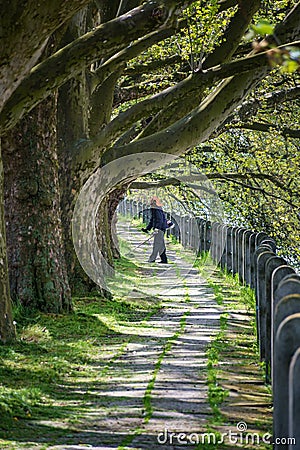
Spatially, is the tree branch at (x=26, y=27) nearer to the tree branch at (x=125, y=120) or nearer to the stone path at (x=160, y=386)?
the stone path at (x=160, y=386)

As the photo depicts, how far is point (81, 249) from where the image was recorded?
13.9 metres

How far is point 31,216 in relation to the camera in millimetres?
11352

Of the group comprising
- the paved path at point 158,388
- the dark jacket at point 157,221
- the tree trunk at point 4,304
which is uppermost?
the dark jacket at point 157,221

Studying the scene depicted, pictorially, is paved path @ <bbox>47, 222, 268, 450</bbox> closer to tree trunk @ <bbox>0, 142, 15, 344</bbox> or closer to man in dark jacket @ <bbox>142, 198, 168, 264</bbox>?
tree trunk @ <bbox>0, 142, 15, 344</bbox>

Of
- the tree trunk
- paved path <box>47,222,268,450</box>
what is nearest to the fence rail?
paved path <box>47,222,268,450</box>

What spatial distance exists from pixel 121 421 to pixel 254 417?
960 mm

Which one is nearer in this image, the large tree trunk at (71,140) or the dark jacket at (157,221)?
the large tree trunk at (71,140)

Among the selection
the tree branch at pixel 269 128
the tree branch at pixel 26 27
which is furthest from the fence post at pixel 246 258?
the tree branch at pixel 26 27

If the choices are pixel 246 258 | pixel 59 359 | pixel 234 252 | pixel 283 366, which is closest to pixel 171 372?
pixel 59 359

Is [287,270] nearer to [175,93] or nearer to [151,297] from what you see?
[175,93]

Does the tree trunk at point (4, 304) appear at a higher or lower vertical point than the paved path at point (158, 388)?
higher

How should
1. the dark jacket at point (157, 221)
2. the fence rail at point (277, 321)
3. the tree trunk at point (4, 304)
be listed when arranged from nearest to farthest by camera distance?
the fence rail at point (277, 321) → the tree trunk at point (4, 304) → the dark jacket at point (157, 221)

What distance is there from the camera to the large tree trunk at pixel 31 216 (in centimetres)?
1126

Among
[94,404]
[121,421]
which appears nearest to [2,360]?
[94,404]
